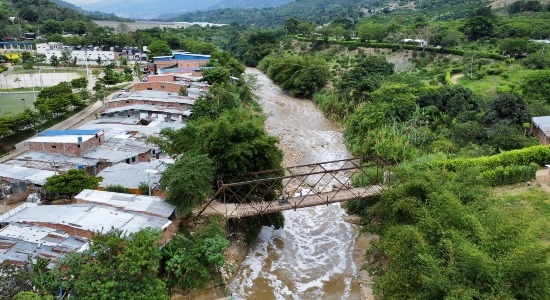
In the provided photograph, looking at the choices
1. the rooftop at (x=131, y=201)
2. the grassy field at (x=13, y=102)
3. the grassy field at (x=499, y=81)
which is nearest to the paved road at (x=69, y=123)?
the grassy field at (x=13, y=102)

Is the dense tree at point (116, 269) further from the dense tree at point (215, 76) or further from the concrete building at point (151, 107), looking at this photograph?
the dense tree at point (215, 76)

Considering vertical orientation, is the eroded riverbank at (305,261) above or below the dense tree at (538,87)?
below

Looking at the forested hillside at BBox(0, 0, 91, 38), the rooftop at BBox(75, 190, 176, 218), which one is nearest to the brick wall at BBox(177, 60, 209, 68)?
the rooftop at BBox(75, 190, 176, 218)

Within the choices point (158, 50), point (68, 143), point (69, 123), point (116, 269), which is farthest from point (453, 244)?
point (158, 50)

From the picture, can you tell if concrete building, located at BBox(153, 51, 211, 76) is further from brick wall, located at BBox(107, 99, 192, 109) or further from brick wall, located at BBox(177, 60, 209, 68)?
brick wall, located at BBox(107, 99, 192, 109)

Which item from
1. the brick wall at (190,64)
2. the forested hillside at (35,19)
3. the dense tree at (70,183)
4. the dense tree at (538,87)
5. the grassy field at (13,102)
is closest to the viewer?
the dense tree at (70,183)

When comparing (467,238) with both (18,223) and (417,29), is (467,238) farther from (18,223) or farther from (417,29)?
(417,29)

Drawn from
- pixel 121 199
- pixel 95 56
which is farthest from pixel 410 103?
pixel 95 56
